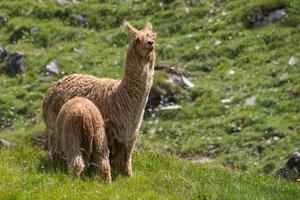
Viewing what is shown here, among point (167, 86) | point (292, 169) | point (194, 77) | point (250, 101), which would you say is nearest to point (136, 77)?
point (292, 169)

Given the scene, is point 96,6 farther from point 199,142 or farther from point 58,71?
point 199,142

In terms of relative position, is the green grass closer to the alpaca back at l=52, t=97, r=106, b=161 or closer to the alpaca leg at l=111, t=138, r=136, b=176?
the alpaca leg at l=111, t=138, r=136, b=176

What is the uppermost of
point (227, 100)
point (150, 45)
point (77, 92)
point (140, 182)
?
point (150, 45)

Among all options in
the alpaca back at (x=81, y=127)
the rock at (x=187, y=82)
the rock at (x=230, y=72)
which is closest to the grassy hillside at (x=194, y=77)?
the rock at (x=230, y=72)

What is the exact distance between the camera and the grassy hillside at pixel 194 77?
15.6 m

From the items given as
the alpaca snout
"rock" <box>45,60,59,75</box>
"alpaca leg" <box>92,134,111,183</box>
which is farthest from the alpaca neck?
"rock" <box>45,60,59,75</box>

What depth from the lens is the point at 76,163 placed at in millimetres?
12711

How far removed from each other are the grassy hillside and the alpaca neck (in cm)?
148

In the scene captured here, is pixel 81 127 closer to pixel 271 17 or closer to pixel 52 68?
pixel 52 68

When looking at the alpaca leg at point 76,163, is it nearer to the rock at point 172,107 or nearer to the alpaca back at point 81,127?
the alpaca back at point 81,127

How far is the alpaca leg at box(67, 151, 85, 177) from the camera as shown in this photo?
1266cm

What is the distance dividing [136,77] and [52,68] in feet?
59.8

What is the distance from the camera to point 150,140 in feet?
82.7

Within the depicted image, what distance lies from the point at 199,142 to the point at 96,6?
14892 millimetres
